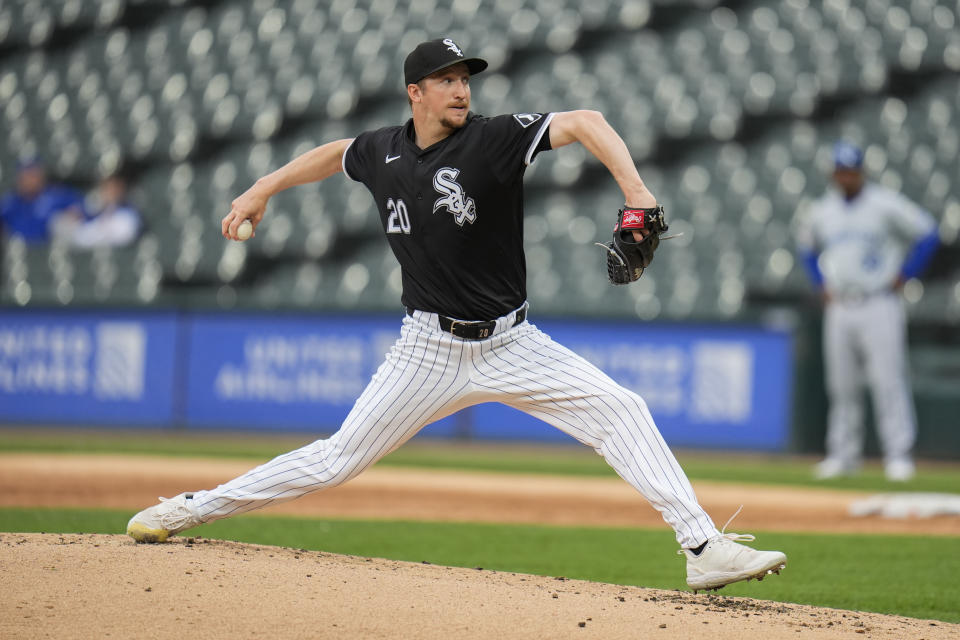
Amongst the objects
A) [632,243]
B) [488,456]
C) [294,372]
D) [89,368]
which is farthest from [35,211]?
[632,243]

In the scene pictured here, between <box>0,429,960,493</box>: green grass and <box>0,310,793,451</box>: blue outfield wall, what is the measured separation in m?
0.13

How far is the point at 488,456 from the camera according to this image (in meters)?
9.91

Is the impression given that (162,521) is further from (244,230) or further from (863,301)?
(863,301)

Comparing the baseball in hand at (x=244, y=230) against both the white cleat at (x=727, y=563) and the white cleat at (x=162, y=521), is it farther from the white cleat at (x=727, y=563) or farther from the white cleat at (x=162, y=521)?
the white cleat at (x=727, y=563)

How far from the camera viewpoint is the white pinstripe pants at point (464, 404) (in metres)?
3.76

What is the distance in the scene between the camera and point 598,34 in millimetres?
13914

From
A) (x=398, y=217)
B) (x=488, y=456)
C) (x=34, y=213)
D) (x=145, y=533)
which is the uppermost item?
A: (x=34, y=213)

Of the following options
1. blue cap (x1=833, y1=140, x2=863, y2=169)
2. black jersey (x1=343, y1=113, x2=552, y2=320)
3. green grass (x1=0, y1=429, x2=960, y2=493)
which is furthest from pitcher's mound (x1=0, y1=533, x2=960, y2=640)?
blue cap (x1=833, y1=140, x2=863, y2=169)

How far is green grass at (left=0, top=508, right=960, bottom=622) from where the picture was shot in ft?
14.8

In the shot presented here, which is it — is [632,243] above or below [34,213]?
below

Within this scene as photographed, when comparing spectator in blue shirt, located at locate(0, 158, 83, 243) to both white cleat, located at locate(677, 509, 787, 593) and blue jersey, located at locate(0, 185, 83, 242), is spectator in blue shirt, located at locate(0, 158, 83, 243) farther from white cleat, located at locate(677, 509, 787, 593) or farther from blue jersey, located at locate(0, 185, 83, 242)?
white cleat, located at locate(677, 509, 787, 593)

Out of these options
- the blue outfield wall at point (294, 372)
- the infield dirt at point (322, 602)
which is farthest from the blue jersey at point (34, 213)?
the infield dirt at point (322, 602)

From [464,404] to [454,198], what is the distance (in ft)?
2.23

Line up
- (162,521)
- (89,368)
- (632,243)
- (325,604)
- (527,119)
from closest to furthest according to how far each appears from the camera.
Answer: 1. (325,604)
2. (632,243)
3. (527,119)
4. (162,521)
5. (89,368)
